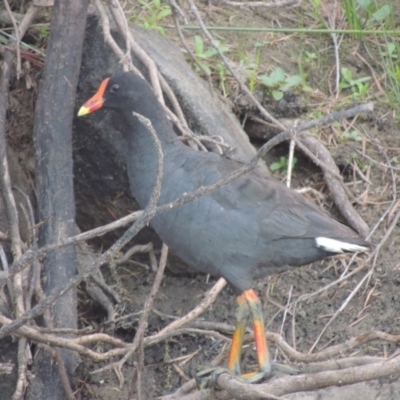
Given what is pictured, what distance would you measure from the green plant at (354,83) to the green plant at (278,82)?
27 cm

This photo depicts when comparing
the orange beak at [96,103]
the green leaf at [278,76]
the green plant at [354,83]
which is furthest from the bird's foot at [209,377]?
the green plant at [354,83]

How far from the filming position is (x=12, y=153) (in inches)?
177

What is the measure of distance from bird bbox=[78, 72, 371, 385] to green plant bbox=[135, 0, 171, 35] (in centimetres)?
132

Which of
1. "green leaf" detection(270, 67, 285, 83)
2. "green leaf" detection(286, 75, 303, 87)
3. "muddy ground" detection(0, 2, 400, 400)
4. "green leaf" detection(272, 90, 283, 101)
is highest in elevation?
"green leaf" detection(270, 67, 285, 83)

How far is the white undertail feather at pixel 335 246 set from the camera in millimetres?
3412

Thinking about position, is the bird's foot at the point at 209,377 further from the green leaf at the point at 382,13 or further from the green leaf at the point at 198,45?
the green leaf at the point at 382,13

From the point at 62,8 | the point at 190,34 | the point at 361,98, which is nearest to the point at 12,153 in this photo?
the point at 62,8

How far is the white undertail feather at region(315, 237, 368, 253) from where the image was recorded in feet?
11.2

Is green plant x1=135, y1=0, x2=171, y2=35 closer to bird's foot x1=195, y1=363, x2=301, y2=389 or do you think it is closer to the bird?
the bird

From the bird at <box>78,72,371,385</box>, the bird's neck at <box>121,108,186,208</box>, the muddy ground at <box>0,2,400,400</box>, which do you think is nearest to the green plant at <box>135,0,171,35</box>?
the muddy ground at <box>0,2,400,400</box>

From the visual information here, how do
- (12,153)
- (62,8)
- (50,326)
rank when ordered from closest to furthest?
(50,326) < (62,8) < (12,153)

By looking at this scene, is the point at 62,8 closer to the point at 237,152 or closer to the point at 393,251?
Answer: the point at 237,152

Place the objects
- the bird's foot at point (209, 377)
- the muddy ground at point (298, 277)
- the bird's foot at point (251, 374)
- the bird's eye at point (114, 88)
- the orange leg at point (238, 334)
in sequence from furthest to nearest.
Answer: the muddy ground at point (298, 277) < the bird's eye at point (114, 88) < the orange leg at point (238, 334) < the bird's foot at point (251, 374) < the bird's foot at point (209, 377)

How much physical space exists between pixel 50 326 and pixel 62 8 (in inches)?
53.4
